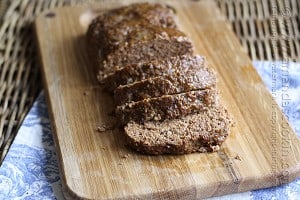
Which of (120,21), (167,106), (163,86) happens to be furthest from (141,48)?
(167,106)

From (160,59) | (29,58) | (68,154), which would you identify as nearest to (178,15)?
(160,59)

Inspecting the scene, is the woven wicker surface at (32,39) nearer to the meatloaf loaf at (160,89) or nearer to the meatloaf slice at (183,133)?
the meatloaf loaf at (160,89)

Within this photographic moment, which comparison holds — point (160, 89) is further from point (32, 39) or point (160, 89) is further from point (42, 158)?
point (32, 39)

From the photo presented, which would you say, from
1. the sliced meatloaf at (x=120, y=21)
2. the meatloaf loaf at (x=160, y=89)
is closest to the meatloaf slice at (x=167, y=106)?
the meatloaf loaf at (x=160, y=89)

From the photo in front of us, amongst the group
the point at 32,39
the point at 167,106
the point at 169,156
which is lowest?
the point at 169,156

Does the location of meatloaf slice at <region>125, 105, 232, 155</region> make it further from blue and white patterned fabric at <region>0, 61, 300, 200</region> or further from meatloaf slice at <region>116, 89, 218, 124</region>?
blue and white patterned fabric at <region>0, 61, 300, 200</region>
